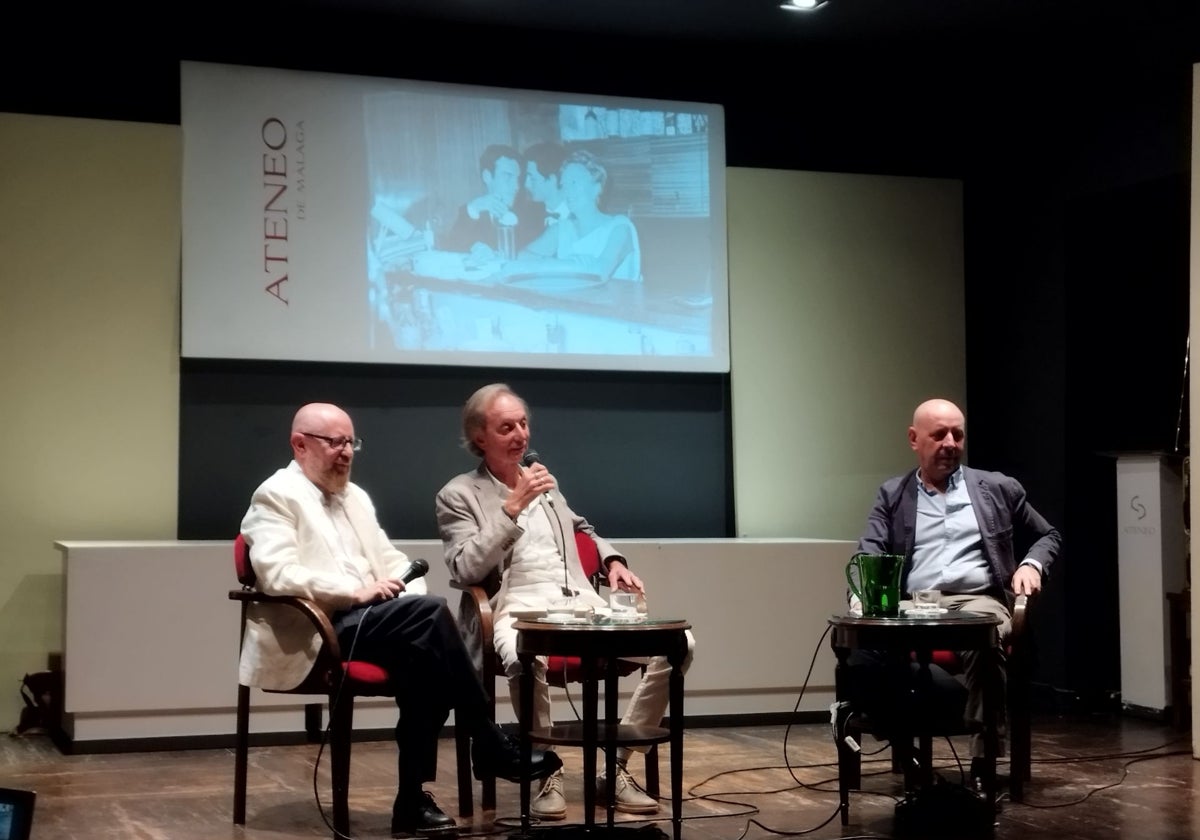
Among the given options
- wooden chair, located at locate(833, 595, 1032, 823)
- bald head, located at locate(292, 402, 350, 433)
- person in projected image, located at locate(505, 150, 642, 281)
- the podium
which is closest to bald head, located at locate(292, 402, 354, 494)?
bald head, located at locate(292, 402, 350, 433)

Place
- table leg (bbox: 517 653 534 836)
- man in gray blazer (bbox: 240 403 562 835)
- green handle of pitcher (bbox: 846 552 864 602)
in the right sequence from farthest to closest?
green handle of pitcher (bbox: 846 552 864 602)
man in gray blazer (bbox: 240 403 562 835)
table leg (bbox: 517 653 534 836)

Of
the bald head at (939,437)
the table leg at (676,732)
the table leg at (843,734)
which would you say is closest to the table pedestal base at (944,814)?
the table leg at (843,734)

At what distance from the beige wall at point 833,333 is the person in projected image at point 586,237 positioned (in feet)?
1.85

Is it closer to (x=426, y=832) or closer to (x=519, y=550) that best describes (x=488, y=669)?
(x=519, y=550)

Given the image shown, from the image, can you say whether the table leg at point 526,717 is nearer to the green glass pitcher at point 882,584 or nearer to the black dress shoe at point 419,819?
the black dress shoe at point 419,819

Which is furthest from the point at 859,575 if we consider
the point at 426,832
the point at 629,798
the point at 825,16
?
the point at 825,16

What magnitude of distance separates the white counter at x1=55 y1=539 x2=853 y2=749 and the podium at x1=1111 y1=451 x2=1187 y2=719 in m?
1.50

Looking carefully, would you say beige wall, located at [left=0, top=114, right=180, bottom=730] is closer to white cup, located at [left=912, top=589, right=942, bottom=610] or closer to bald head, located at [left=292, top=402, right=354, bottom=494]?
bald head, located at [left=292, top=402, right=354, bottom=494]

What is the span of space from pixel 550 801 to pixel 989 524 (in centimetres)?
167

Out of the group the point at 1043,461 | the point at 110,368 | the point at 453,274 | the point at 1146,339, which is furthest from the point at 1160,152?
the point at 110,368

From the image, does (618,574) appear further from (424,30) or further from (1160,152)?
(1160,152)

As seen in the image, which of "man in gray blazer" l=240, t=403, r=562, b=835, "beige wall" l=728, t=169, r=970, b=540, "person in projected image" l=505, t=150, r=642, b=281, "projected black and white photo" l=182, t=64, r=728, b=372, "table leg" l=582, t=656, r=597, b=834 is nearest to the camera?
"table leg" l=582, t=656, r=597, b=834

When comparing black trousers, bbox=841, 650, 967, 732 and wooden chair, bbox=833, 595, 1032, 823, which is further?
wooden chair, bbox=833, 595, 1032, 823

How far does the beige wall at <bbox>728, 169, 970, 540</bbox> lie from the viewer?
6.61 m
